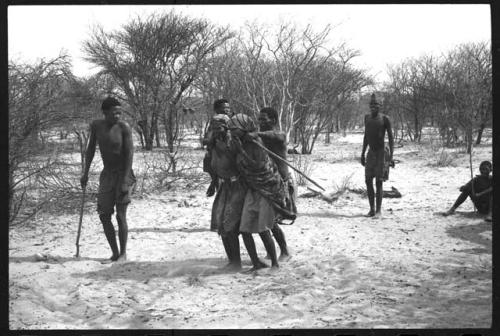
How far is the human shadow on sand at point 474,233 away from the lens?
5.12 metres

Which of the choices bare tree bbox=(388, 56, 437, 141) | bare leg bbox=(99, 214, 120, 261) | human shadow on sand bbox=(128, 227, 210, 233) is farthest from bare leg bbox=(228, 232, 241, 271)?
bare tree bbox=(388, 56, 437, 141)

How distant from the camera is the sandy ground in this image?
3541 millimetres

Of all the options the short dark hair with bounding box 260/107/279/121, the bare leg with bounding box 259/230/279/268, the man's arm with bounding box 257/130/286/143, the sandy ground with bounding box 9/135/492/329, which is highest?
the short dark hair with bounding box 260/107/279/121

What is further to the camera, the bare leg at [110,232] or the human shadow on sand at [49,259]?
the human shadow on sand at [49,259]

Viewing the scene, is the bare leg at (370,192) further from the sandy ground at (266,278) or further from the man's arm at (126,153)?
the man's arm at (126,153)

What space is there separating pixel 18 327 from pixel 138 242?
2.41 metres

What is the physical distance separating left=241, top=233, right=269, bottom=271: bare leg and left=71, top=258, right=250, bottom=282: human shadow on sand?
0.28 meters

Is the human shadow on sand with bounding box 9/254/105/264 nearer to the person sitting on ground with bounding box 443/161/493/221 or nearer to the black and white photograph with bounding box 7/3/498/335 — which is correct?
the black and white photograph with bounding box 7/3/498/335

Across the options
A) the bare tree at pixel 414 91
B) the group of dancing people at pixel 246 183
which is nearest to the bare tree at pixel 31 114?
the group of dancing people at pixel 246 183

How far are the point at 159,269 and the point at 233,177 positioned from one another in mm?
1264

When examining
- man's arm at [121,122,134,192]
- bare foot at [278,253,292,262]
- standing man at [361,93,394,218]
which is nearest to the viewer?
man's arm at [121,122,134,192]

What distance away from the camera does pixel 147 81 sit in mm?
18359

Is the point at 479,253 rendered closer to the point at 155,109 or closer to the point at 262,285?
the point at 262,285

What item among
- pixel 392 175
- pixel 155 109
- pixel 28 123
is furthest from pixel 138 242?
pixel 155 109
